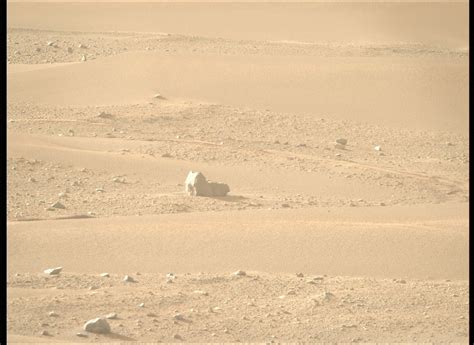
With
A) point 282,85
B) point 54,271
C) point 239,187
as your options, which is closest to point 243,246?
point 54,271

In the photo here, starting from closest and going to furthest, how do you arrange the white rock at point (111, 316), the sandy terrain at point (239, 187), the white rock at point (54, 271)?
the white rock at point (111, 316)
the sandy terrain at point (239, 187)
the white rock at point (54, 271)

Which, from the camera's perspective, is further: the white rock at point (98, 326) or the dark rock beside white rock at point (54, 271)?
the dark rock beside white rock at point (54, 271)

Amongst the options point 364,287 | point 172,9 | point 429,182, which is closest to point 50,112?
point 429,182

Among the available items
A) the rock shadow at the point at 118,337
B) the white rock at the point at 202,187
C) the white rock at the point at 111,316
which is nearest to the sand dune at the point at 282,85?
the white rock at the point at 202,187

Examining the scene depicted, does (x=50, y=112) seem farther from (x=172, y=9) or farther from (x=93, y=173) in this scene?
(x=172, y=9)

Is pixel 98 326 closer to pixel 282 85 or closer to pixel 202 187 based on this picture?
pixel 202 187

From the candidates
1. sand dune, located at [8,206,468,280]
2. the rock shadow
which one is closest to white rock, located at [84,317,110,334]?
the rock shadow

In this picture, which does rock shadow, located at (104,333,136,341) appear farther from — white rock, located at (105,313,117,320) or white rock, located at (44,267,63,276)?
white rock, located at (44,267,63,276)

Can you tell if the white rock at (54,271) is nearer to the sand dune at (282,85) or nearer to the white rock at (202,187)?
the white rock at (202,187)

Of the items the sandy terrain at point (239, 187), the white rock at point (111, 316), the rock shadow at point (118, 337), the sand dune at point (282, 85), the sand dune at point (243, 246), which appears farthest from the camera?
the sand dune at point (282, 85)
